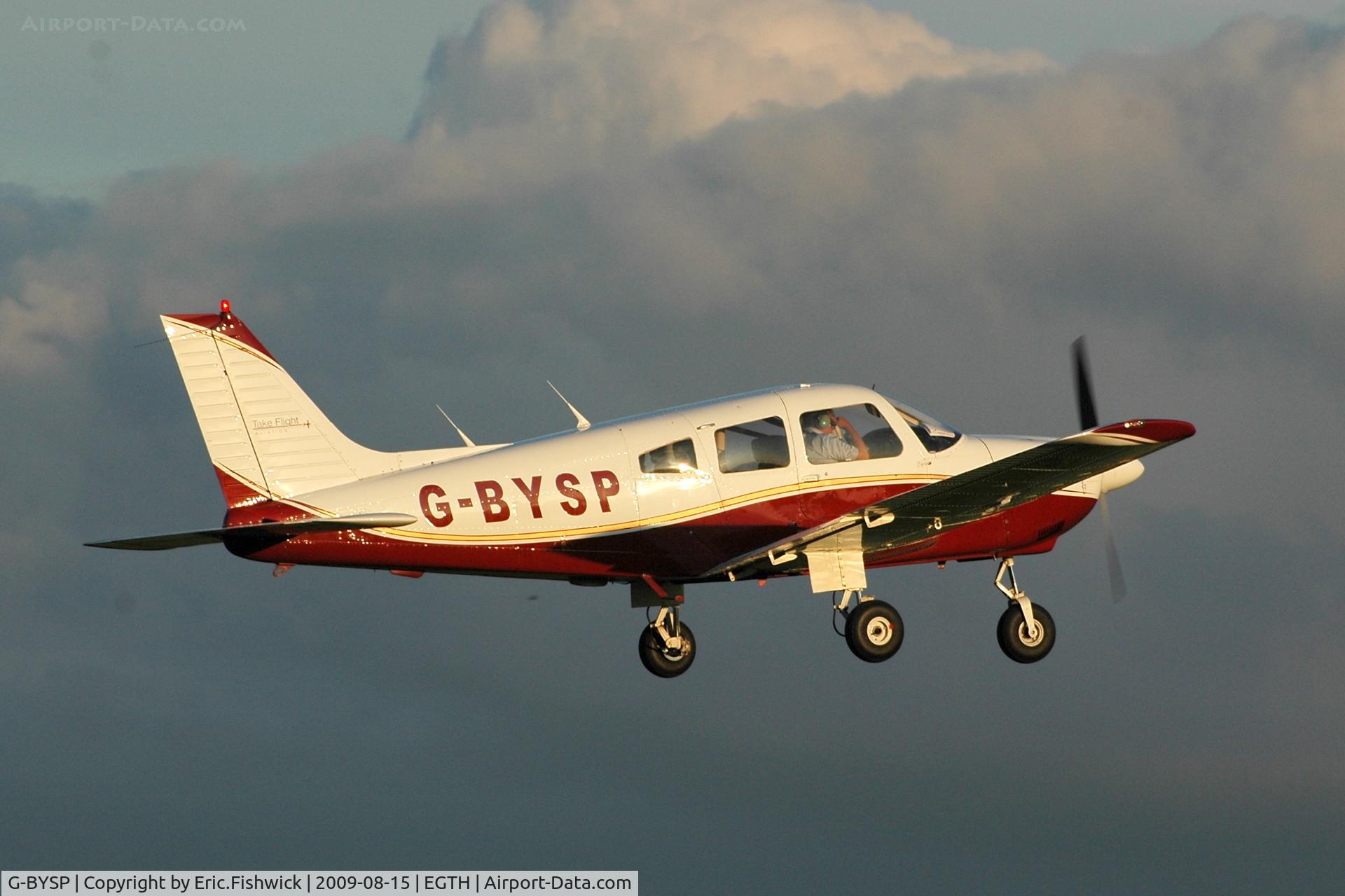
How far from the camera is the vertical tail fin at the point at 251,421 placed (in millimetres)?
22250

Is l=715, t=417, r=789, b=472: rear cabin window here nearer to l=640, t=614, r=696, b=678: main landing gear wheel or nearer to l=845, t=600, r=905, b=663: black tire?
l=845, t=600, r=905, b=663: black tire

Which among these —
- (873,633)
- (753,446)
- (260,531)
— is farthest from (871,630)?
(260,531)

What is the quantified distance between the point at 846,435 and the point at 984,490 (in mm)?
1813

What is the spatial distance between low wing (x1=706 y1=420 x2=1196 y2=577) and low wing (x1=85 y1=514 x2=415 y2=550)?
4.28 metres

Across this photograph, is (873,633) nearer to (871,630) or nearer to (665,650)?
(871,630)

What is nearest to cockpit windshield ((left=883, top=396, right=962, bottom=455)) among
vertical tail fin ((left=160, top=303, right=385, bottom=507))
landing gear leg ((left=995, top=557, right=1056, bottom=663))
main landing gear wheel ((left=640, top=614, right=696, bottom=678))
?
landing gear leg ((left=995, top=557, right=1056, bottom=663))

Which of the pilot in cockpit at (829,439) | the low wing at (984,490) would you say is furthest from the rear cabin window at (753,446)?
A: the low wing at (984,490)

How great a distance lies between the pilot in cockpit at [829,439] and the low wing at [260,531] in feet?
16.5

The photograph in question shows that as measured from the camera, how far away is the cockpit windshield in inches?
961

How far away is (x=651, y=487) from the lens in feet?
75.9

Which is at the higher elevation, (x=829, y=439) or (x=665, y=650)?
(x=829, y=439)

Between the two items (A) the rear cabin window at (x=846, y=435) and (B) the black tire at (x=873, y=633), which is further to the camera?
(B) the black tire at (x=873, y=633)

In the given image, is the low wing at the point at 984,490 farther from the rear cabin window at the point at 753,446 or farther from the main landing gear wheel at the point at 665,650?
the main landing gear wheel at the point at 665,650

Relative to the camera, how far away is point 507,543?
2278cm
